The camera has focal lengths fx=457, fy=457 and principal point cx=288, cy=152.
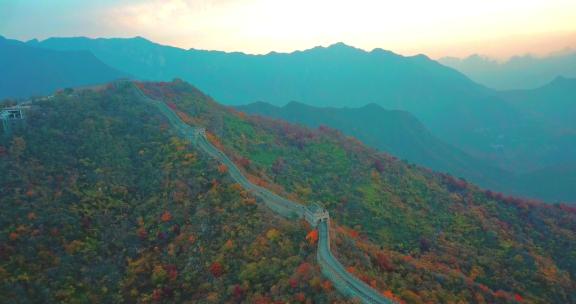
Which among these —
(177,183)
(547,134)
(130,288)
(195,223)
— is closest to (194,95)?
(177,183)

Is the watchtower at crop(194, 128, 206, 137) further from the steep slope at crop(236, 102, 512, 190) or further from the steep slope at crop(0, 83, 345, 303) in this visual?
the steep slope at crop(236, 102, 512, 190)

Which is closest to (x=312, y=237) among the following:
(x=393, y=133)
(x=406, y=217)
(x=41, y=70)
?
(x=406, y=217)

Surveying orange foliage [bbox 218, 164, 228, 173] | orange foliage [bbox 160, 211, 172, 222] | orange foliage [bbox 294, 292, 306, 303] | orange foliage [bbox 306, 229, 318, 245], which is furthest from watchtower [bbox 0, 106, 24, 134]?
orange foliage [bbox 294, 292, 306, 303]

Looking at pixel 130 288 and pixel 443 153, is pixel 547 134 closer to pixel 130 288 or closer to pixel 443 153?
pixel 443 153

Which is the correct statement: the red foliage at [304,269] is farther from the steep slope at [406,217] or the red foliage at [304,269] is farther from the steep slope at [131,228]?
the steep slope at [406,217]

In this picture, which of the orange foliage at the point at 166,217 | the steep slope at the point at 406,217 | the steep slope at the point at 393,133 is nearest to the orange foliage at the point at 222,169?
the steep slope at the point at 406,217

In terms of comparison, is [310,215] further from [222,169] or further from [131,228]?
[131,228]
